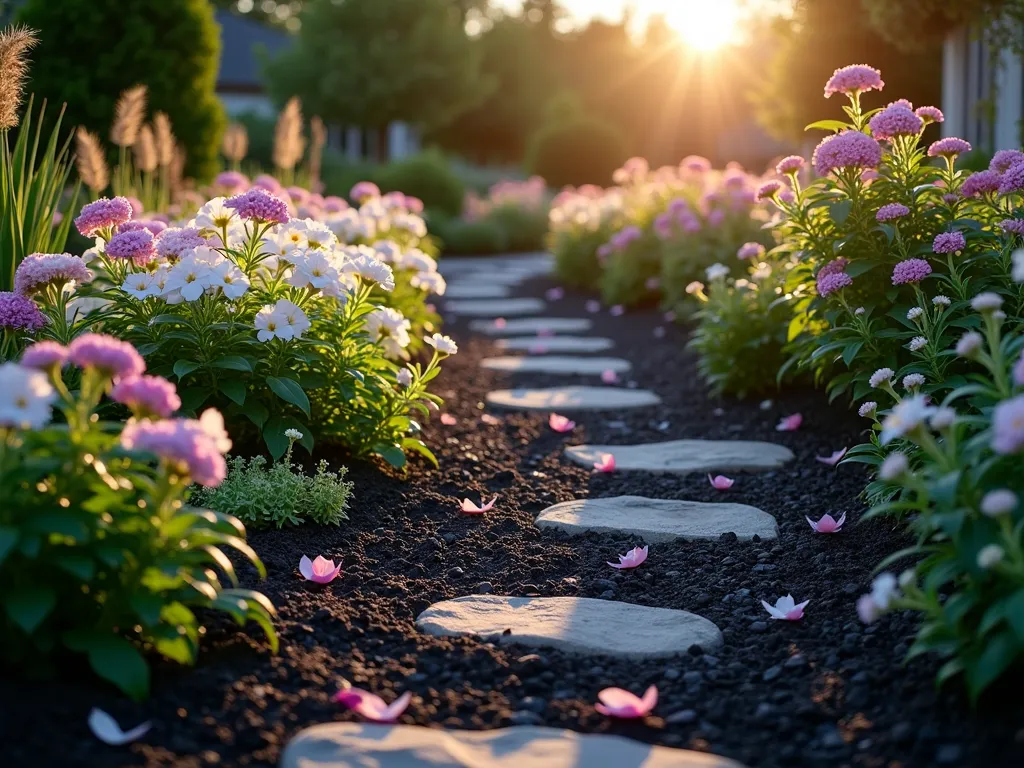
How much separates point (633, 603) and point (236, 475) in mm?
1018

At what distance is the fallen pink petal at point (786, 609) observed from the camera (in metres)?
2.04

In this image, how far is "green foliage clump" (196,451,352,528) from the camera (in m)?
2.39

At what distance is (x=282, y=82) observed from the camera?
18734mm

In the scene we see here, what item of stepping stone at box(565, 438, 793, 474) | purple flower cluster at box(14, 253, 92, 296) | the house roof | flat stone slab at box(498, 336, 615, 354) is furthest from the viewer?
the house roof

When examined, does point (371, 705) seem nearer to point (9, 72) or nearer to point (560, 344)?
point (9, 72)

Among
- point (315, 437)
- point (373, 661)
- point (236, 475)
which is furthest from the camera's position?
point (315, 437)

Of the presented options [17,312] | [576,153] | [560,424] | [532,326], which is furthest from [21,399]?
[576,153]

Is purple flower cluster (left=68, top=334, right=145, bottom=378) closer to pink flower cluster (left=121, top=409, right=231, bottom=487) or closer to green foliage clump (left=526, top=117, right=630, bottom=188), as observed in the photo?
pink flower cluster (left=121, top=409, right=231, bottom=487)

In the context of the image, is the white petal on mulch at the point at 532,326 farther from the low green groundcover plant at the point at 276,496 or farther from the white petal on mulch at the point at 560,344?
the low green groundcover plant at the point at 276,496

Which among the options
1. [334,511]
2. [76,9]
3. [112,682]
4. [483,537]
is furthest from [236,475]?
[76,9]

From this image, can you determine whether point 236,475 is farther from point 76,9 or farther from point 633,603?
point 76,9

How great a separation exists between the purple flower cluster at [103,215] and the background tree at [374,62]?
651 inches

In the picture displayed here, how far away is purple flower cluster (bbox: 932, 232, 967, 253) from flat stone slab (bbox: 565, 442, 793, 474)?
40.2 inches

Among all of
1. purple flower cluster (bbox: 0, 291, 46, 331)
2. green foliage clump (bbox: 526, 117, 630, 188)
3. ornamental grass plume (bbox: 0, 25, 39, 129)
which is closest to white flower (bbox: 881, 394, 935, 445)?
purple flower cluster (bbox: 0, 291, 46, 331)
